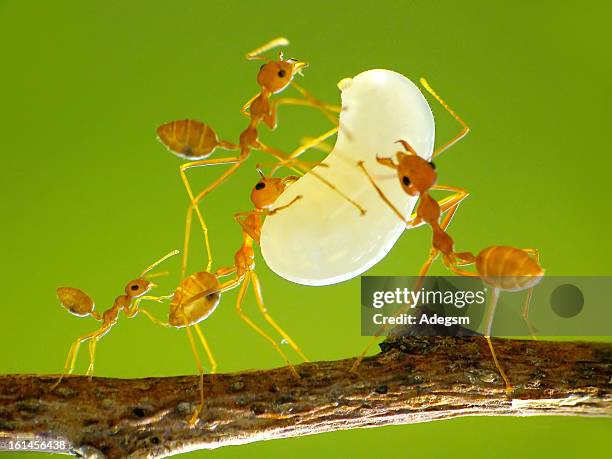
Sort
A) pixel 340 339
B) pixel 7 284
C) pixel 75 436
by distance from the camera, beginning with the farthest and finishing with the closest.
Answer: pixel 7 284 → pixel 340 339 → pixel 75 436

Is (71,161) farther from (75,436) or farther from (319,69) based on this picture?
(75,436)

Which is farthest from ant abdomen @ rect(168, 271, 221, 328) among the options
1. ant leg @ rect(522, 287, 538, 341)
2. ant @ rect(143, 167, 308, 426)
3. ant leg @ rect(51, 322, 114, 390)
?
ant leg @ rect(522, 287, 538, 341)

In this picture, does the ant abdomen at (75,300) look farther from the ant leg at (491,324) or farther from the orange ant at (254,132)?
the ant leg at (491,324)

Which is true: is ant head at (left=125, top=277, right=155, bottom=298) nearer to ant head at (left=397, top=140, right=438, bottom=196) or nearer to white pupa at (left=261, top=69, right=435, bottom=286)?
white pupa at (left=261, top=69, right=435, bottom=286)

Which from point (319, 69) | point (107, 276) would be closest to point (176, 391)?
point (107, 276)

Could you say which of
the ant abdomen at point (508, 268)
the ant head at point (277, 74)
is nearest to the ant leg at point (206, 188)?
the ant head at point (277, 74)
